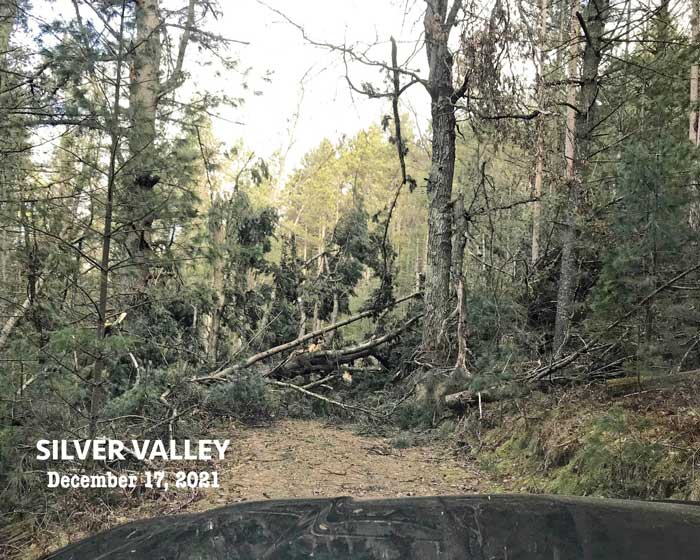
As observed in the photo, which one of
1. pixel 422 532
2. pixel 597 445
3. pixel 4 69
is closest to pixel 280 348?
pixel 4 69

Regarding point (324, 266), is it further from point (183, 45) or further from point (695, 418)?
point (695, 418)

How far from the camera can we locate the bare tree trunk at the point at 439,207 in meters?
9.45

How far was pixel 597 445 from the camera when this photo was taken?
488cm

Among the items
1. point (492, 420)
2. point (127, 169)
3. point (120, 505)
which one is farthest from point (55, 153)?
point (492, 420)

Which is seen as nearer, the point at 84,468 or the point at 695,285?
the point at 84,468

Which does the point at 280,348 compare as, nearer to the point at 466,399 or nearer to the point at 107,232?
the point at 466,399

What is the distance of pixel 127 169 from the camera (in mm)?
4996

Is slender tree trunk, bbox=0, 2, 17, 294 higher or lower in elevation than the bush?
higher

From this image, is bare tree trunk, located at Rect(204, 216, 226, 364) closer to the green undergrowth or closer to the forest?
the forest

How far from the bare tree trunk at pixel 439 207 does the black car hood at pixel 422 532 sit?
23.6ft

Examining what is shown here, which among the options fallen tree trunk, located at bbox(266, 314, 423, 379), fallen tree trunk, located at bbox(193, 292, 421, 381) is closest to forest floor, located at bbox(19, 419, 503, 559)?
fallen tree trunk, located at bbox(193, 292, 421, 381)

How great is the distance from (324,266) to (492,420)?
609cm

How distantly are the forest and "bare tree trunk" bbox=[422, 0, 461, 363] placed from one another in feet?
0.14

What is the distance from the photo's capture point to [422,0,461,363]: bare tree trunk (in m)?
9.45
